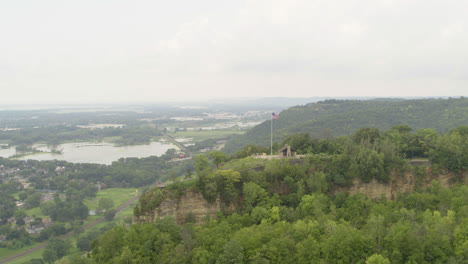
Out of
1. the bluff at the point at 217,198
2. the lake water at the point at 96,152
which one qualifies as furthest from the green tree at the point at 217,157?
the lake water at the point at 96,152

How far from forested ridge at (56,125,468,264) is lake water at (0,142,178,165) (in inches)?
3111

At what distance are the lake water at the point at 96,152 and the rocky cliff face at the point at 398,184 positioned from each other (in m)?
84.8

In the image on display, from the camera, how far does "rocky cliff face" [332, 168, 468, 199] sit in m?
34.2

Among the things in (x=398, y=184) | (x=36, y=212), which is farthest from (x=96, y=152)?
(x=398, y=184)

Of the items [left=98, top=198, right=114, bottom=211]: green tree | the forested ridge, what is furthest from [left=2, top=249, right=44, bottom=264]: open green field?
the forested ridge

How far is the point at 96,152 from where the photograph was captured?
11919 centimetres

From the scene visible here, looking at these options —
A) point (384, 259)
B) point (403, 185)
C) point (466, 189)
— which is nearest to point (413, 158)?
point (403, 185)

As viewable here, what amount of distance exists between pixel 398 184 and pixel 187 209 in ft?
76.7

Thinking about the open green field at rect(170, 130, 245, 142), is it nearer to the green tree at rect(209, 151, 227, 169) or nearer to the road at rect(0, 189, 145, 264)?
the road at rect(0, 189, 145, 264)

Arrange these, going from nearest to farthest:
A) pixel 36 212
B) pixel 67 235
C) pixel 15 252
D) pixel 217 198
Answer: pixel 217 198 < pixel 15 252 < pixel 67 235 < pixel 36 212

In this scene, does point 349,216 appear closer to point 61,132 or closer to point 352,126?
point 352,126

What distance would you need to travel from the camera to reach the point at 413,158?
123 ft

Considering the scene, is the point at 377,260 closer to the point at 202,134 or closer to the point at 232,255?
the point at 232,255

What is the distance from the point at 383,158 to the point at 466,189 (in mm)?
7982
